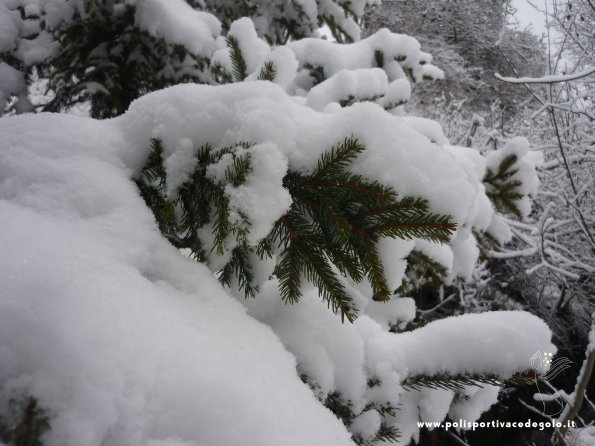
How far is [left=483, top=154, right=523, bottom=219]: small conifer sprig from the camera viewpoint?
7.97 ft

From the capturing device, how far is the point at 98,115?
3744 millimetres

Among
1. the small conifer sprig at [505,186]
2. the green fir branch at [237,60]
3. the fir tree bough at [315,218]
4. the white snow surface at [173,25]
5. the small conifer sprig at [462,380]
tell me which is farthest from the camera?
the white snow surface at [173,25]

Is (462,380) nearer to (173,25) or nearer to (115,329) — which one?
(115,329)

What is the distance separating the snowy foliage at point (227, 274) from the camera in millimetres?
504

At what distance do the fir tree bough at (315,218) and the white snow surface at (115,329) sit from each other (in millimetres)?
115

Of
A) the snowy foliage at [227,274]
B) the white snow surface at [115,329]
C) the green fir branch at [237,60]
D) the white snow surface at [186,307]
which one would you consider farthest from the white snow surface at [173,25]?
the white snow surface at [115,329]

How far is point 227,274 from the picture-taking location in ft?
3.54

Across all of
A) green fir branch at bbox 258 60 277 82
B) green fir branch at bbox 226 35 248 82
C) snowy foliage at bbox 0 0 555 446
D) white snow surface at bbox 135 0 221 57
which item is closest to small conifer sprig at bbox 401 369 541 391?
snowy foliage at bbox 0 0 555 446

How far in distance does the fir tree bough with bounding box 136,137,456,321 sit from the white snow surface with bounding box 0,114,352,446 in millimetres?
115

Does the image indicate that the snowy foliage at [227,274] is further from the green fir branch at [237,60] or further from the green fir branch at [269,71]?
the green fir branch at [237,60]

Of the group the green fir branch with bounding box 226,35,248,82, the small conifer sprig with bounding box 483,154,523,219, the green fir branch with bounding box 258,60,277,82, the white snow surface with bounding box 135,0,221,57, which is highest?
the green fir branch with bounding box 258,60,277,82

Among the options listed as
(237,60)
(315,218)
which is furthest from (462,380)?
(237,60)

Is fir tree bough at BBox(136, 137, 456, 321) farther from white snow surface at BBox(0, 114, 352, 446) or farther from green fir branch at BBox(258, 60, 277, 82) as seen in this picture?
green fir branch at BBox(258, 60, 277, 82)

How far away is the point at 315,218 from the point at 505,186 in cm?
204
